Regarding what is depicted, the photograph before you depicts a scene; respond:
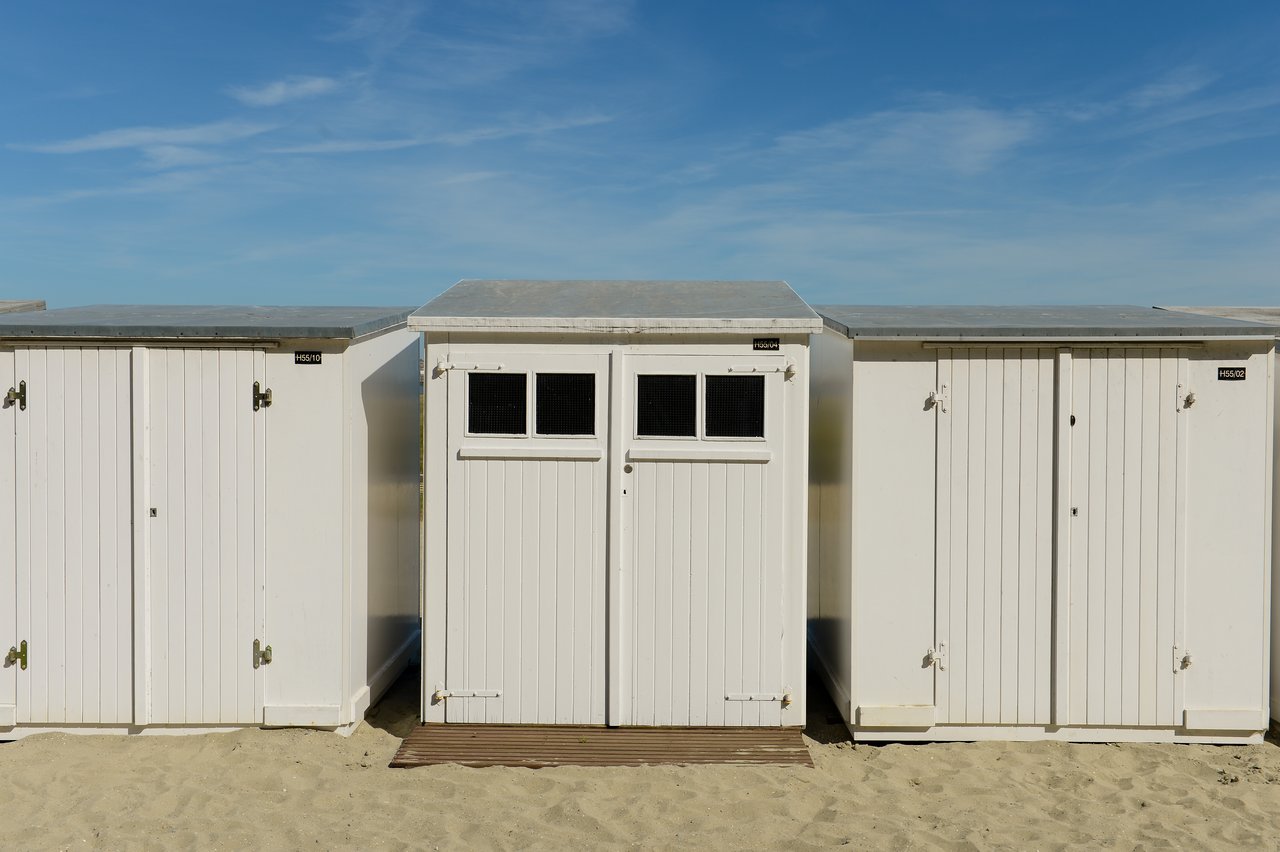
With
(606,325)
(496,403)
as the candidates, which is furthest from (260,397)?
(606,325)

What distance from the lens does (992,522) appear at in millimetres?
6227

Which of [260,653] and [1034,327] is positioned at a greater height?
[1034,327]

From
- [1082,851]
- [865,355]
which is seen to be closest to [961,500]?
[865,355]

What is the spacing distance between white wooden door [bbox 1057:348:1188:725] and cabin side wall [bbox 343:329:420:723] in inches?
177

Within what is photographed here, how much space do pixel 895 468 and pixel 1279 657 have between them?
120 inches

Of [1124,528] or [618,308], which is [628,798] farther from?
[1124,528]

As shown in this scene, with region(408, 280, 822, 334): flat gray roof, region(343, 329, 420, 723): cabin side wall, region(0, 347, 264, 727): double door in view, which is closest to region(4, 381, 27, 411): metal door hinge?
region(0, 347, 264, 727): double door

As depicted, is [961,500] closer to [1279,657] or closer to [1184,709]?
[1184,709]

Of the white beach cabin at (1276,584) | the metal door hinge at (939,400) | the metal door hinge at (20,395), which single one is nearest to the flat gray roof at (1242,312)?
the white beach cabin at (1276,584)

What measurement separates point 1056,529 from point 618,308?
3.10 meters

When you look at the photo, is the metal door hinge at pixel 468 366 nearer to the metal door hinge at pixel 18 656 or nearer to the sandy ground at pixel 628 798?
the sandy ground at pixel 628 798

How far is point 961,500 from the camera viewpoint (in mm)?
6211

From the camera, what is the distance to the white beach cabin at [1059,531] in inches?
244

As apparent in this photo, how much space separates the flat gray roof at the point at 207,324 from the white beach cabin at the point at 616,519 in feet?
2.02
